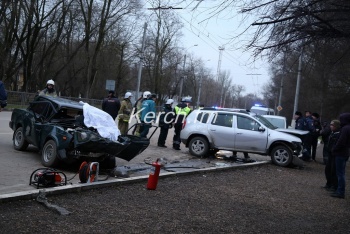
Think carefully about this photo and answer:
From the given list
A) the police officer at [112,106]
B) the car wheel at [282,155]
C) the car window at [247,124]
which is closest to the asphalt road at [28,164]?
the car window at [247,124]

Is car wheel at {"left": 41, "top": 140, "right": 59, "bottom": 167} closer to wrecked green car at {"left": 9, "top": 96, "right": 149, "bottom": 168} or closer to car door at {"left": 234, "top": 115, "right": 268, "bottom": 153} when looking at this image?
wrecked green car at {"left": 9, "top": 96, "right": 149, "bottom": 168}

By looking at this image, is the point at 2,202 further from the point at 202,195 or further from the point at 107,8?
the point at 107,8

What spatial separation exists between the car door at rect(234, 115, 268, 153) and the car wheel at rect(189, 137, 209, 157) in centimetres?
103

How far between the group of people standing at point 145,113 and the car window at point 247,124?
2448 mm

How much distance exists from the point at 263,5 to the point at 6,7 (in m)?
29.5

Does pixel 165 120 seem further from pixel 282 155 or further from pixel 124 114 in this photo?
pixel 282 155

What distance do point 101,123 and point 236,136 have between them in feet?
19.2

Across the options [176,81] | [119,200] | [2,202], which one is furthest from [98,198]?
[176,81]

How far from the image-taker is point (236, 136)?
13195 millimetres

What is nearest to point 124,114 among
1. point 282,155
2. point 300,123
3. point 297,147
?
point 282,155

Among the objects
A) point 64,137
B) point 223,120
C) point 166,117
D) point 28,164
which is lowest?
point 28,164

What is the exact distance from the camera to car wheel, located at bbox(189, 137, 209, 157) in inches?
530

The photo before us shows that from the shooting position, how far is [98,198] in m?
6.29

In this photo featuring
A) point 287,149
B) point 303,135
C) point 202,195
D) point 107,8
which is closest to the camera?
point 202,195
